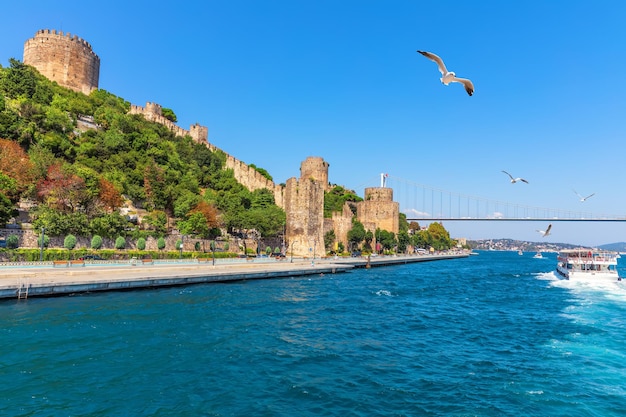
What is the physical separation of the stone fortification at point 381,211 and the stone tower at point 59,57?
4814cm

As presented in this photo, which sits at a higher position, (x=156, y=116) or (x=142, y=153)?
(x=156, y=116)

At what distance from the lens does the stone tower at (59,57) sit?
5238cm

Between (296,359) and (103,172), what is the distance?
36369 mm

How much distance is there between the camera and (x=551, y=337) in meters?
14.6

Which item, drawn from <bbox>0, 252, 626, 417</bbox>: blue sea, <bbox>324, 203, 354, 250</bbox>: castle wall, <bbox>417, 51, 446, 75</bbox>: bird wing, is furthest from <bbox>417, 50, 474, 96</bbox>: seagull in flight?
<bbox>324, 203, 354, 250</bbox>: castle wall

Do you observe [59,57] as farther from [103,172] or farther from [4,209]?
[4,209]

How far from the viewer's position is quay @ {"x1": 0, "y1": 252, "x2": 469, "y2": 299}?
1734 centimetres

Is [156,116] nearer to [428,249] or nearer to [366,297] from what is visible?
[366,297]

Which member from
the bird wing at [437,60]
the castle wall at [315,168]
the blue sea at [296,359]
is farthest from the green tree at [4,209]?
Result: the castle wall at [315,168]

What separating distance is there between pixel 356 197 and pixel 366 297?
59837 mm

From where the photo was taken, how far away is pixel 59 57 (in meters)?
52.6

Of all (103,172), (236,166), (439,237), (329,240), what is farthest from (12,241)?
(439,237)

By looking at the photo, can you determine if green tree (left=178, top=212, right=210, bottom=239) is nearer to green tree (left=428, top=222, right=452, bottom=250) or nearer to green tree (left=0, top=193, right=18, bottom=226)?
green tree (left=0, top=193, right=18, bottom=226)

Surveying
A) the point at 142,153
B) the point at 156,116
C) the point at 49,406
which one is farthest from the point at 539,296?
the point at 156,116
